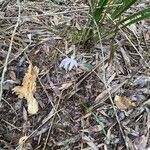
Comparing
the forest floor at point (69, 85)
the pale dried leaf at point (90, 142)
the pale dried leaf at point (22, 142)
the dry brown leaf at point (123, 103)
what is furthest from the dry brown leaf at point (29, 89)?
the dry brown leaf at point (123, 103)

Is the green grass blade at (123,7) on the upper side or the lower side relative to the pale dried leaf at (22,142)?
upper

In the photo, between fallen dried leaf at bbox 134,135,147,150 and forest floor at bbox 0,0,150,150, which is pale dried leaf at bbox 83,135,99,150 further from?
fallen dried leaf at bbox 134,135,147,150

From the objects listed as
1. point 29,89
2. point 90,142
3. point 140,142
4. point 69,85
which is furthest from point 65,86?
point 140,142

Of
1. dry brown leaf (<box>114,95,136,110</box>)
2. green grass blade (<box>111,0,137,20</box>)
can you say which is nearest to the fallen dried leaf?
dry brown leaf (<box>114,95,136,110</box>)

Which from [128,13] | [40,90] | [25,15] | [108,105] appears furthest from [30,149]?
[128,13]

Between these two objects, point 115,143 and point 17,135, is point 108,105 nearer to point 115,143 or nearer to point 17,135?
point 115,143

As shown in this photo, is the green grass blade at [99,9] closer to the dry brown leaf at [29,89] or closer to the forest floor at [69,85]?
the forest floor at [69,85]

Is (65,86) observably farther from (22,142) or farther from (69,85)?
(22,142)

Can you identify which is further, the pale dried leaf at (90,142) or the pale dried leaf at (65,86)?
the pale dried leaf at (65,86)
